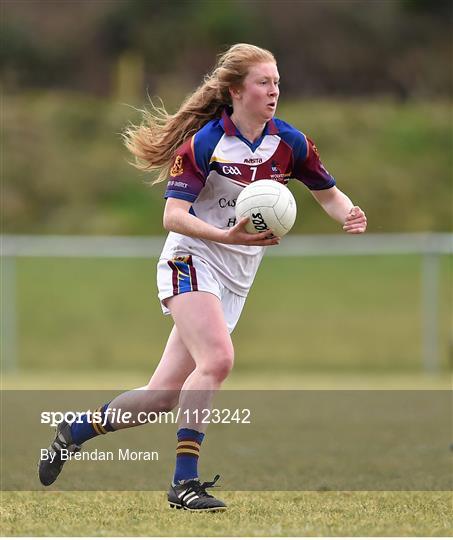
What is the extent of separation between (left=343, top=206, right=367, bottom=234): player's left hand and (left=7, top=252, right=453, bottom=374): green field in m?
8.77

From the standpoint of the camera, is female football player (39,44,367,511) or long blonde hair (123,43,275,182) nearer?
female football player (39,44,367,511)

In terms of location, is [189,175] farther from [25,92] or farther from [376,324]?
[25,92]

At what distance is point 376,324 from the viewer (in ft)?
50.2

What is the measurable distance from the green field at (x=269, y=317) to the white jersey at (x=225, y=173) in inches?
345

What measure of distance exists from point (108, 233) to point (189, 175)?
15538 mm

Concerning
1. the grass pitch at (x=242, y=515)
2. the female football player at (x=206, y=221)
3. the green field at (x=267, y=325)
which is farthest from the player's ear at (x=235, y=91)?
the green field at (x=267, y=325)

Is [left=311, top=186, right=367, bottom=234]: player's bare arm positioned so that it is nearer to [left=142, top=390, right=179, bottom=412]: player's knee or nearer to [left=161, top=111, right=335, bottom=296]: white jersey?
[left=161, top=111, right=335, bottom=296]: white jersey

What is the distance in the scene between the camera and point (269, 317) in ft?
52.4

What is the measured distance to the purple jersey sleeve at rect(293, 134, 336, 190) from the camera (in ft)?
16.6

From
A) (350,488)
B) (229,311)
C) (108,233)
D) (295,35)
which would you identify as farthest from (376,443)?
(295,35)

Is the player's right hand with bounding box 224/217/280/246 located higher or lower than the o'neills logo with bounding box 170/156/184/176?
lower

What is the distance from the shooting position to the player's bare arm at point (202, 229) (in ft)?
15.0

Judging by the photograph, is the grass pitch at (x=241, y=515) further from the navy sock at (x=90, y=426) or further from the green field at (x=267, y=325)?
the green field at (x=267, y=325)

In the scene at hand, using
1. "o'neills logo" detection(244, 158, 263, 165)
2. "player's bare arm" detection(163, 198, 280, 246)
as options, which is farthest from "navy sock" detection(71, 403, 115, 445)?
"o'neills logo" detection(244, 158, 263, 165)
